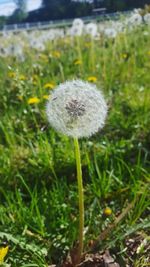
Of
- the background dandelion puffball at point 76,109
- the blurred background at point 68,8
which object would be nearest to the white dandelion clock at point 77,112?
the background dandelion puffball at point 76,109

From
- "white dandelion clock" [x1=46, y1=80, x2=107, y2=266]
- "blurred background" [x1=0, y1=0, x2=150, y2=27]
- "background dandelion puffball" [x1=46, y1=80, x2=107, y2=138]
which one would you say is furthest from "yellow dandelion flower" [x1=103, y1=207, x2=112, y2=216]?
"blurred background" [x1=0, y1=0, x2=150, y2=27]

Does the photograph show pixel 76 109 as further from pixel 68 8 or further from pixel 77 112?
pixel 68 8

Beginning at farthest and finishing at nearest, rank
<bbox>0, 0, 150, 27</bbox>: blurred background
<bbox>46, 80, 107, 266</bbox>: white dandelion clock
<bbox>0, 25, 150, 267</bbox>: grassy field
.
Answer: <bbox>0, 0, 150, 27</bbox>: blurred background, <bbox>0, 25, 150, 267</bbox>: grassy field, <bbox>46, 80, 107, 266</bbox>: white dandelion clock

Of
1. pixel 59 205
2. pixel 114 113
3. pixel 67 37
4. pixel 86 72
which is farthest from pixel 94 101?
pixel 67 37

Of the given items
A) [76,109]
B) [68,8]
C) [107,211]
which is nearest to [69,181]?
[107,211]

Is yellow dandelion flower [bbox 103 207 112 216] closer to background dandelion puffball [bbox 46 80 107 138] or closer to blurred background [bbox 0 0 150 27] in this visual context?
background dandelion puffball [bbox 46 80 107 138]

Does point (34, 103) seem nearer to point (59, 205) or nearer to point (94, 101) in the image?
point (59, 205)
